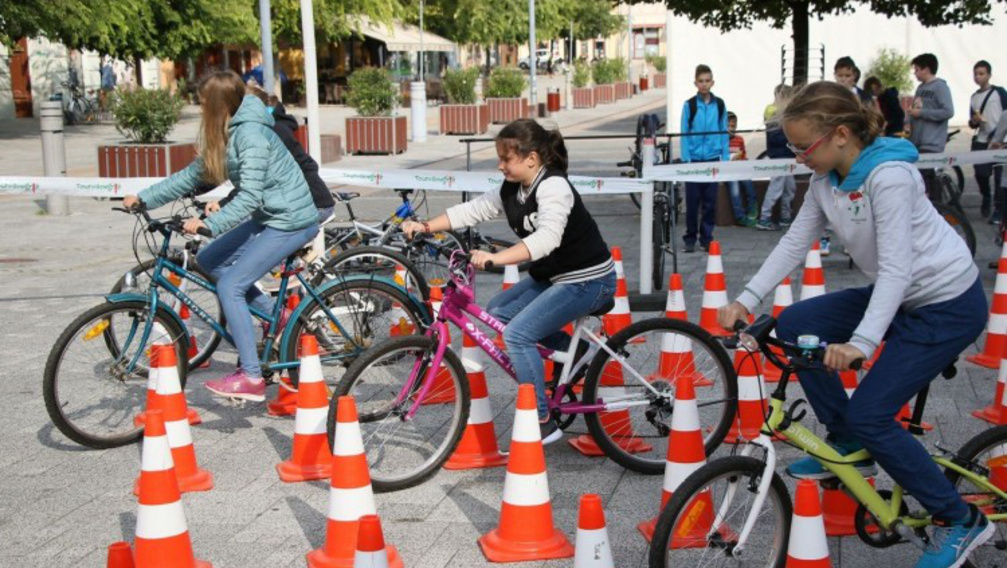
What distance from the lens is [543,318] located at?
5738 millimetres

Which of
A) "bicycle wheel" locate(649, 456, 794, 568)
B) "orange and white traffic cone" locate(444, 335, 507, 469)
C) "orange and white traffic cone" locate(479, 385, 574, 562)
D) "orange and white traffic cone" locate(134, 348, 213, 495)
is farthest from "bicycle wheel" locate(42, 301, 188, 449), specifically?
"bicycle wheel" locate(649, 456, 794, 568)

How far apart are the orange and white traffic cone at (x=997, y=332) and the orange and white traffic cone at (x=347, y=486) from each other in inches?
182

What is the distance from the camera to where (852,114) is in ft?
13.9

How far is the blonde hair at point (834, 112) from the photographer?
13.9 feet

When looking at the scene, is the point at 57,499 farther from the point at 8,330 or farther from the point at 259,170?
the point at 8,330

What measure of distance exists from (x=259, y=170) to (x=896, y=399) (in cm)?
361

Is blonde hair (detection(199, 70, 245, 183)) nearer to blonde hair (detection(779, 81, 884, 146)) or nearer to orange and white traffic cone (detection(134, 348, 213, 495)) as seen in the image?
orange and white traffic cone (detection(134, 348, 213, 495))

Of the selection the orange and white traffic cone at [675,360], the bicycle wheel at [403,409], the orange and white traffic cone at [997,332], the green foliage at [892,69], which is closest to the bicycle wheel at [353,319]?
the bicycle wheel at [403,409]

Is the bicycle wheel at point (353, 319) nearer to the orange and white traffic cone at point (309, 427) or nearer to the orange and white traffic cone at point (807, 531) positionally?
the orange and white traffic cone at point (309, 427)

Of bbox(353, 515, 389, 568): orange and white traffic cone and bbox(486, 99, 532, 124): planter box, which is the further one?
bbox(486, 99, 532, 124): planter box

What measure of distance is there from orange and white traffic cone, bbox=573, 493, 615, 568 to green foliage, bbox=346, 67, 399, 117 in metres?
21.9

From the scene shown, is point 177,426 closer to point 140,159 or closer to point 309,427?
point 309,427

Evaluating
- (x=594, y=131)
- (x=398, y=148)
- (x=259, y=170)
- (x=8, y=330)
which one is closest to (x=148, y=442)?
(x=259, y=170)

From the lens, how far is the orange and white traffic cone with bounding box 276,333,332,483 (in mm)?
5547
